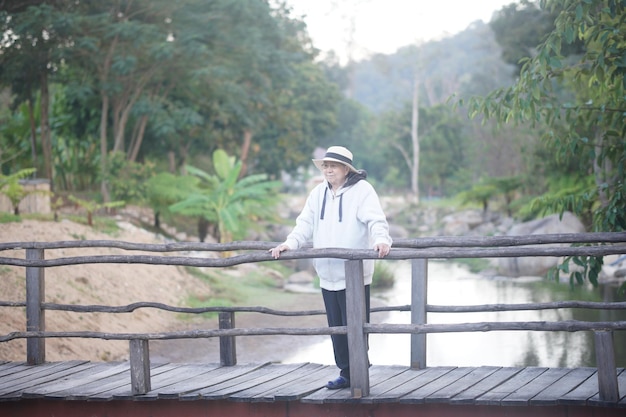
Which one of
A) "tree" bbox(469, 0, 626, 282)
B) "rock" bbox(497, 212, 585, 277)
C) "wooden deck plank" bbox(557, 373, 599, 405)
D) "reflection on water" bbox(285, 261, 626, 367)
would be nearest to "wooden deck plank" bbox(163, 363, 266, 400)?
"wooden deck plank" bbox(557, 373, 599, 405)

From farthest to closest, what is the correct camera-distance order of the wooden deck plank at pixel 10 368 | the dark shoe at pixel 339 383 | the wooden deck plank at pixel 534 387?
the wooden deck plank at pixel 10 368, the dark shoe at pixel 339 383, the wooden deck plank at pixel 534 387

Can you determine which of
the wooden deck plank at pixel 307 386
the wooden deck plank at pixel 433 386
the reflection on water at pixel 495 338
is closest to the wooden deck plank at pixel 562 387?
the wooden deck plank at pixel 433 386

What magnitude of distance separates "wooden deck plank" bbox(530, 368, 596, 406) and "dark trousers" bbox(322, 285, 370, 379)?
123 cm

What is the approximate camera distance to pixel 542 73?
757 cm

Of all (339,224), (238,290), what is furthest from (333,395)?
(238,290)

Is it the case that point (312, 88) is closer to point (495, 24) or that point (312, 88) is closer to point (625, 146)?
point (495, 24)

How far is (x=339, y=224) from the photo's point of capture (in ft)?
19.7

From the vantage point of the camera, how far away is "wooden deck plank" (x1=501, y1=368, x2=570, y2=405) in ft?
17.8

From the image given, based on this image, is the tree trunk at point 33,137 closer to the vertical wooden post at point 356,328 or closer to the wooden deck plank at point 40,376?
the wooden deck plank at point 40,376

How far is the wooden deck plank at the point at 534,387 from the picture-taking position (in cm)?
543

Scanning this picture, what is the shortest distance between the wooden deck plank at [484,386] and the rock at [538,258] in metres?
14.8

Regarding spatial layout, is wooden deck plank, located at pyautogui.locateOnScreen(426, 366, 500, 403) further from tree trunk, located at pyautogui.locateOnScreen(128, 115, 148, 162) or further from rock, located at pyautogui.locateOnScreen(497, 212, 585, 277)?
tree trunk, located at pyautogui.locateOnScreen(128, 115, 148, 162)

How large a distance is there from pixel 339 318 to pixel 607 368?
173cm

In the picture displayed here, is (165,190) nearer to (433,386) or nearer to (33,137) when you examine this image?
(33,137)
